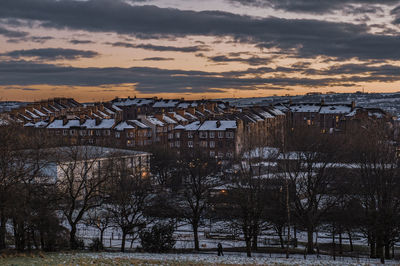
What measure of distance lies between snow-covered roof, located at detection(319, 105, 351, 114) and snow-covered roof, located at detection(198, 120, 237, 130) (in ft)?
225

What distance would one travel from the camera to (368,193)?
41312mm

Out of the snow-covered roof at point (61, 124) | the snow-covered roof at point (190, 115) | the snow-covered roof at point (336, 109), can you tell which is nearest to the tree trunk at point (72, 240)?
the snow-covered roof at point (61, 124)

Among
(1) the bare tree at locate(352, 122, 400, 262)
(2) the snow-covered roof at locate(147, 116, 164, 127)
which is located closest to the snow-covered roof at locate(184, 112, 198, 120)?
(2) the snow-covered roof at locate(147, 116, 164, 127)

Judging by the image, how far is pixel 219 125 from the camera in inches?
4067

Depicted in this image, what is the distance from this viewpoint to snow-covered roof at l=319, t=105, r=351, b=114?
523 ft

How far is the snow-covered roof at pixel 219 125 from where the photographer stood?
336ft

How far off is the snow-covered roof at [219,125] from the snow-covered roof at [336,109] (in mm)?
68677

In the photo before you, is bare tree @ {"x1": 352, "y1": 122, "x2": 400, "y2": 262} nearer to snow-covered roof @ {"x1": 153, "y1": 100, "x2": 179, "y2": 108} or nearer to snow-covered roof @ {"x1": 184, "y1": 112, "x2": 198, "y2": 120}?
snow-covered roof @ {"x1": 184, "y1": 112, "x2": 198, "y2": 120}

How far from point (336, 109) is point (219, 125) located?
74.2 metres

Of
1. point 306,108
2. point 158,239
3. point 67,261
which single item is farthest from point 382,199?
point 306,108

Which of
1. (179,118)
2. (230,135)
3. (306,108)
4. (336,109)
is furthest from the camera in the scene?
(306,108)

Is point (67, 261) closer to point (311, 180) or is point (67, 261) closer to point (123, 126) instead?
point (311, 180)

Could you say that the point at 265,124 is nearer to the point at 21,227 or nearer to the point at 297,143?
the point at 297,143

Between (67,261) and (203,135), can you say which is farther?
(203,135)
